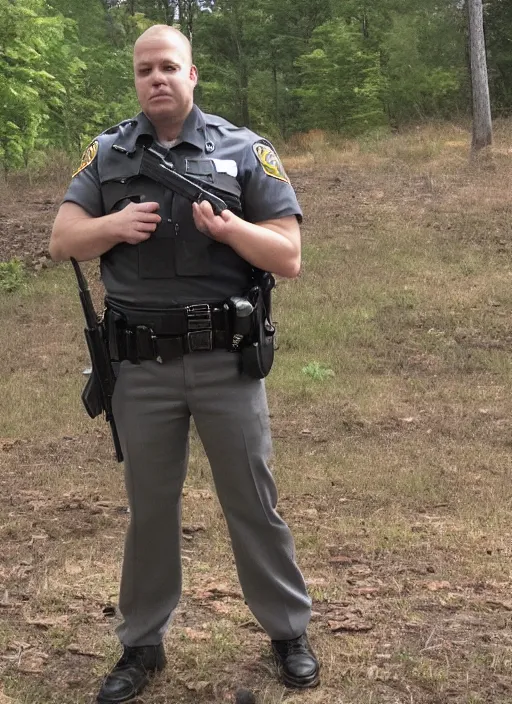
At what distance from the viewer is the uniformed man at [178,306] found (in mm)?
2514

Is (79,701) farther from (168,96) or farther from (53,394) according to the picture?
(53,394)

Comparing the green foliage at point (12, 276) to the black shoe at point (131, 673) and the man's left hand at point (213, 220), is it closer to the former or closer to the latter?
the black shoe at point (131, 673)

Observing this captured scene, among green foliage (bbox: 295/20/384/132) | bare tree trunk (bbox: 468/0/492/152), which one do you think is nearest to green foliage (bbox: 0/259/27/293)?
bare tree trunk (bbox: 468/0/492/152)

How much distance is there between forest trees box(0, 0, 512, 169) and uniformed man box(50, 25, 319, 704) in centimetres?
1562

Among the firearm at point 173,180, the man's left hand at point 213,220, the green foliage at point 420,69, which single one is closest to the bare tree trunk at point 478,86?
the green foliage at point 420,69

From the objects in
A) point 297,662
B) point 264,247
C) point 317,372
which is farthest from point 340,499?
point 264,247

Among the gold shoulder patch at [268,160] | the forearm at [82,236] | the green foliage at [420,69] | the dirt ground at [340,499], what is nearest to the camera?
the forearm at [82,236]

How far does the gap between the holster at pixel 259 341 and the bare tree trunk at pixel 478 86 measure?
51.8 feet

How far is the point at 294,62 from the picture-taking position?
30531mm

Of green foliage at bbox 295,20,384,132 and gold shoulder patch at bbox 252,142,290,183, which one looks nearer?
gold shoulder patch at bbox 252,142,290,183

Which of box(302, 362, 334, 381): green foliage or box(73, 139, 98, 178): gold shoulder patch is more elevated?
box(73, 139, 98, 178): gold shoulder patch

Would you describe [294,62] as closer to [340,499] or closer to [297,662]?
[340,499]

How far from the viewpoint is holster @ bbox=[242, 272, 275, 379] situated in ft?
8.59

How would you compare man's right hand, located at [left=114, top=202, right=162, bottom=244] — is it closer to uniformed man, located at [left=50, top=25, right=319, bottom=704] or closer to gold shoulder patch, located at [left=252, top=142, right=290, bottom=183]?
uniformed man, located at [left=50, top=25, right=319, bottom=704]
